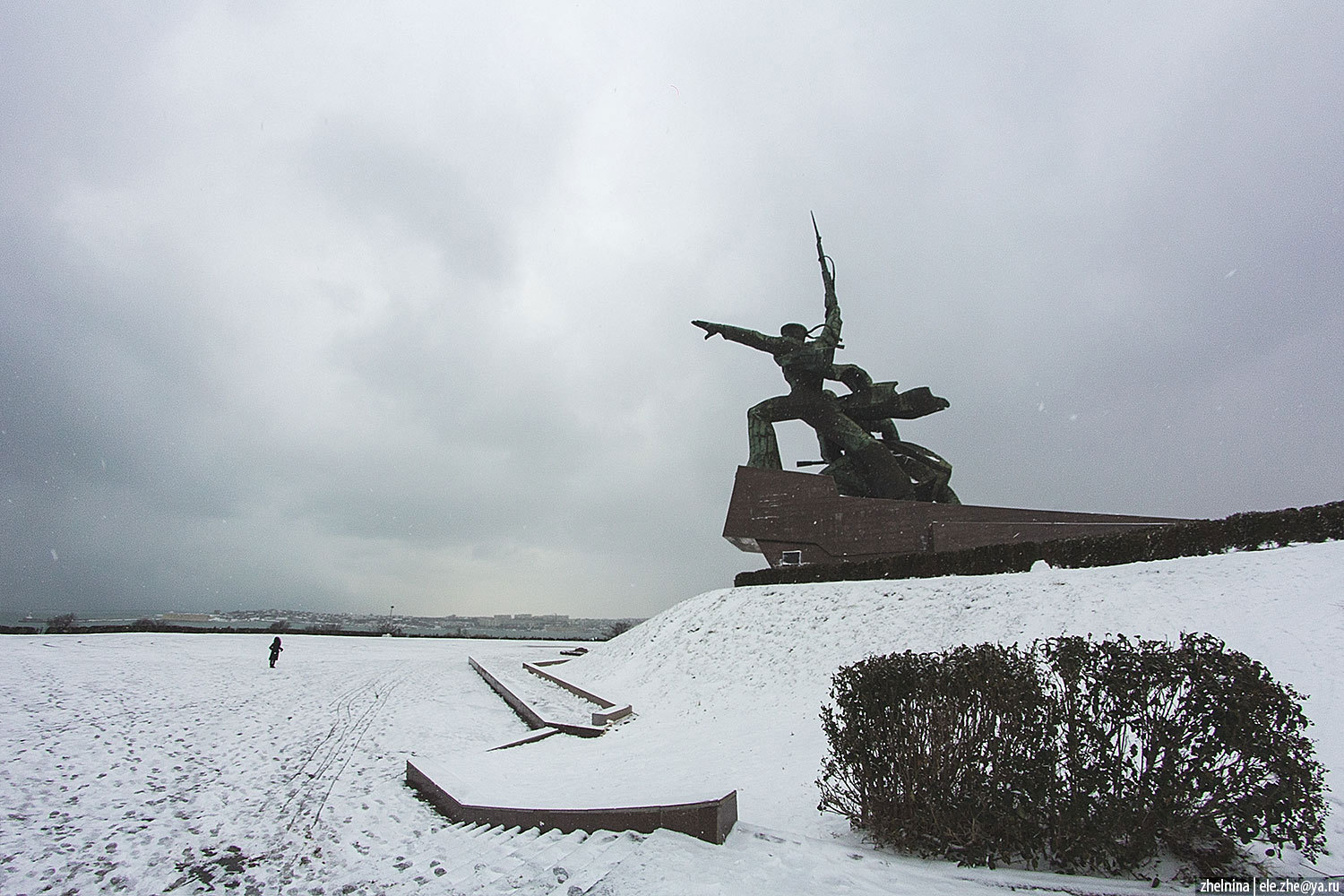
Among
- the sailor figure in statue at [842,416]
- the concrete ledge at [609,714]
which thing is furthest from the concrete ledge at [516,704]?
the sailor figure in statue at [842,416]

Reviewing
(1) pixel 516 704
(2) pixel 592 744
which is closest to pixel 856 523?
(1) pixel 516 704

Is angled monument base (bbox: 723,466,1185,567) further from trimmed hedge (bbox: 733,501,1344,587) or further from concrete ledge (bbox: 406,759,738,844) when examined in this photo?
concrete ledge (bbox: 406,759,738,844)

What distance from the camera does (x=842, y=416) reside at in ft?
66.2

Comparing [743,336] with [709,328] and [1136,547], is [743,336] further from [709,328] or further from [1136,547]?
[1136,547]

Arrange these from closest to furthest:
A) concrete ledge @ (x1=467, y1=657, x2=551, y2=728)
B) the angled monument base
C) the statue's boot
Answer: concrete ledge @ (x1=467, y1=657, x2=551, y2=728), the angled monument base, the statue's boot

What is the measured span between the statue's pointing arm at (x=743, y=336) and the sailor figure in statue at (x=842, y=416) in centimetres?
3

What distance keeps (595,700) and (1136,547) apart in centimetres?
990

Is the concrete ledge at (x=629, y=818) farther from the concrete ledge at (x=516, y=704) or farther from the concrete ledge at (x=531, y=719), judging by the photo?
the concrete ledge at (x=516, y=704)

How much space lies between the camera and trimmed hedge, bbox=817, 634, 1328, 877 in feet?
11.5

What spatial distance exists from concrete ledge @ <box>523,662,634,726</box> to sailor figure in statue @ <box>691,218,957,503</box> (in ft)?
27.4

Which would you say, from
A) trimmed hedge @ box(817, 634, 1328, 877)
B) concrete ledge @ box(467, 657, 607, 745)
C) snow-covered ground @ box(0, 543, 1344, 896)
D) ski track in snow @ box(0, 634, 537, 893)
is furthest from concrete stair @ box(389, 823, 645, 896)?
concrete ledge @ box(467, 657, 607, 745)

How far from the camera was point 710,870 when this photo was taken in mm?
3736

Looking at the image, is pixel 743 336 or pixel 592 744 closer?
pixel 592 744

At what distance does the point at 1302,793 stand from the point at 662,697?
9559 mm
